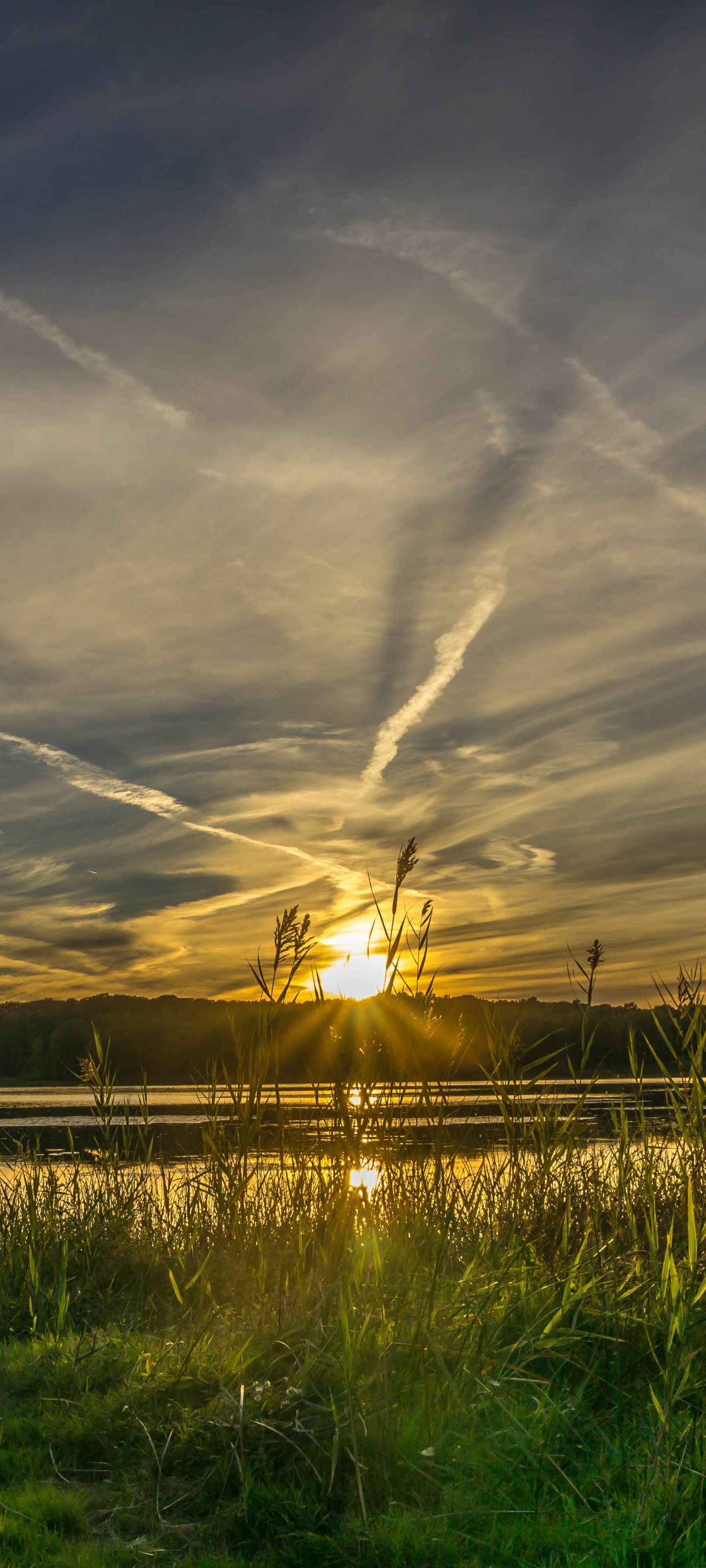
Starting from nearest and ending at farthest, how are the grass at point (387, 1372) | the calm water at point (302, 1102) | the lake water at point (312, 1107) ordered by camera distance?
the grass at point (387, 1372) < the lake water at point (312, 1107) < the calm water at point (302, 1102)

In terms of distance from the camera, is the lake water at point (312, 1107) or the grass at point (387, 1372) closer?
the grass at point (387, 1372)

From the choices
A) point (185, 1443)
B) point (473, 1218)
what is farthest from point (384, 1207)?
point (185, 1443)

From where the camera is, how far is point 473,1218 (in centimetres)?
656

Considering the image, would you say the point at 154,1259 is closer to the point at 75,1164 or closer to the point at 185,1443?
the point at 75,1164

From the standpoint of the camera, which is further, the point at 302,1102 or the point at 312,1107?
the point at 302,1102

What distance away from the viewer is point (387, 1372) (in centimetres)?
406

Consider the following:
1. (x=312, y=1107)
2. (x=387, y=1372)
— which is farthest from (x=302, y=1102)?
(x=387, y=1372)

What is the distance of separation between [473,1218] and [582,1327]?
1.87 m

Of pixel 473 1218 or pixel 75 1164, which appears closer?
pixel 473 1218

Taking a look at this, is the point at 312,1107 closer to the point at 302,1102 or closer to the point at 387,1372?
the point at 387,1372

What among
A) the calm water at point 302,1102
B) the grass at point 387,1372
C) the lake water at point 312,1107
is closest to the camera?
the grass at point 387,1372

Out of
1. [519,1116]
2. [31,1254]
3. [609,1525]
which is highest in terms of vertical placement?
[519,1116]

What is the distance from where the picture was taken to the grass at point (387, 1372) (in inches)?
134

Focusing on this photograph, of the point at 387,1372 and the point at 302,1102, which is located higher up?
the point at 302,1102
